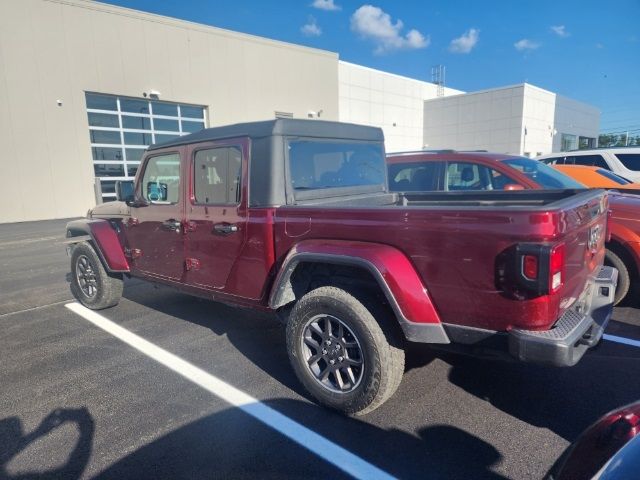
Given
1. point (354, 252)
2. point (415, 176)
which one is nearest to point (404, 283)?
point (354, 252)

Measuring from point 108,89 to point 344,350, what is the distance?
16.6m

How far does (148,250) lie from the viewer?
443 centimetres

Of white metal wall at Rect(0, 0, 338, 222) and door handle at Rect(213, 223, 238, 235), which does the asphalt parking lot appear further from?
white metal wall at Rect(0, 0, 338, 222)

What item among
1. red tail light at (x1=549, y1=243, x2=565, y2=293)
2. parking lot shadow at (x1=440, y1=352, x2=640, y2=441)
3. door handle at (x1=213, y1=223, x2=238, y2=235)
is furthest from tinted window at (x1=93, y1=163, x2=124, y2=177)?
red tail light at (x1=549, y1=243, x2=565, y2=293)

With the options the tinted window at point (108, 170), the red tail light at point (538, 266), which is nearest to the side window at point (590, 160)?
the red tail light at point (538, 266)

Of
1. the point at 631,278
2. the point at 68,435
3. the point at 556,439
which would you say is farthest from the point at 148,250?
the point at 631,278

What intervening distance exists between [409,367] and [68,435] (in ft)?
8.32

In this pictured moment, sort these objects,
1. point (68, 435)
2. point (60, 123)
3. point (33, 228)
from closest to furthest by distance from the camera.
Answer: point (68, 435) < point (33, 228) < point (60, 123)

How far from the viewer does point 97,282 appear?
5.18m

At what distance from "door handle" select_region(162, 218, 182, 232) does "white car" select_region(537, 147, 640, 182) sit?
9.65 metres

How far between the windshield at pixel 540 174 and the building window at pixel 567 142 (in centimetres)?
3806

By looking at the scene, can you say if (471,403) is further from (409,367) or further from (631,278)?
(631,278)

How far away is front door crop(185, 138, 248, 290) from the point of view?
346 cm

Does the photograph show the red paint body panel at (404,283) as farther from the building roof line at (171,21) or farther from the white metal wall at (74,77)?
the building roof line at (171,21)
